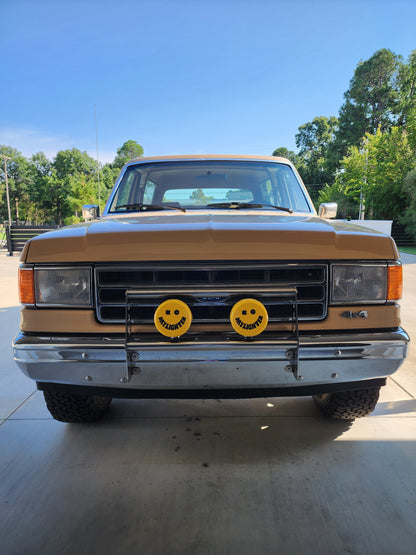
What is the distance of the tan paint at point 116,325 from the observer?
1905 millimetres

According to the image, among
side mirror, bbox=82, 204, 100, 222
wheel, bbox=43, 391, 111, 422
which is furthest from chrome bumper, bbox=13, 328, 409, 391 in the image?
side mirror, bbox=82, 204, 100, 222

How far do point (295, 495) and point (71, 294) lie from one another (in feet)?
4.91

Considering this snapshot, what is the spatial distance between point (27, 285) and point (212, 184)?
172cm

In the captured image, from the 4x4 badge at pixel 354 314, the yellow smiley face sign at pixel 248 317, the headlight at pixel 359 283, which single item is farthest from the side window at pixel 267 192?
the yellow smiley face sign at pixel 248 317

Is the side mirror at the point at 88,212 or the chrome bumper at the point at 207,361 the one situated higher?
the side mirror at the point at 88,212

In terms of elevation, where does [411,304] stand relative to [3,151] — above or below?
below

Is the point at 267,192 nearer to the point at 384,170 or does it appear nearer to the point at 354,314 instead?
the point at 354,314

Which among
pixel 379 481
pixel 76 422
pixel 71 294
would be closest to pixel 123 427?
pixel 76 422

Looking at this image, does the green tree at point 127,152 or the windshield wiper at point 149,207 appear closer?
the windshield wiper at point 149,207

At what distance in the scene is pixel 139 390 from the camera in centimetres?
194

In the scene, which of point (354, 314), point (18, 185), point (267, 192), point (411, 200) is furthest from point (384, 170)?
point (18, 185)

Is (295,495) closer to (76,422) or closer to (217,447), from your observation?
(217,447)

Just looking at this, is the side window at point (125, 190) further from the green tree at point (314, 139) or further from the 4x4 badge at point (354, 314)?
the green tree at point (314, 139)

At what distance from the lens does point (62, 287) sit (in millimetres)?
1936
